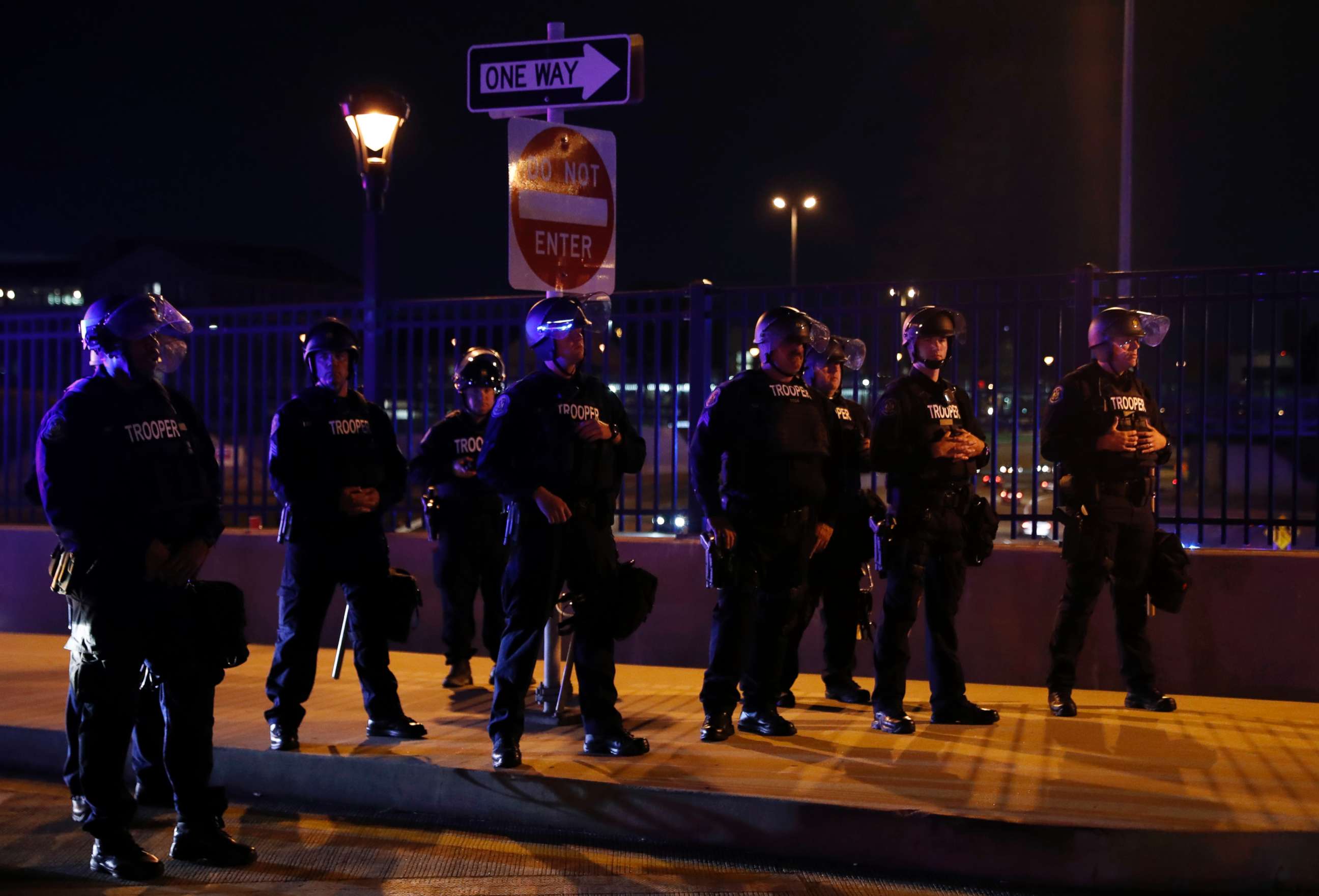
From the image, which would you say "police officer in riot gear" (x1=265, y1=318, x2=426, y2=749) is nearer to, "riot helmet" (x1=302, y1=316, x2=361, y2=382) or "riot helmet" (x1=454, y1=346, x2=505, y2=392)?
"riot helmet" (x1=302, y1=316, x2=361, y2=382)

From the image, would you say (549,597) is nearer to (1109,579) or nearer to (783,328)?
(783,328)

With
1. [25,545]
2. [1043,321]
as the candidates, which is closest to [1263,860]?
[1043,321]

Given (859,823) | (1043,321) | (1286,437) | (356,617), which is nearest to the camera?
(859,823)

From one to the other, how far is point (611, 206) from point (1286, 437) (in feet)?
13.7

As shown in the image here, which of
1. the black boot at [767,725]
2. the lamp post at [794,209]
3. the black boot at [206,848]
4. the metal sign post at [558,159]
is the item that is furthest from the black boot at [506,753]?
the lamp post at [794,209]

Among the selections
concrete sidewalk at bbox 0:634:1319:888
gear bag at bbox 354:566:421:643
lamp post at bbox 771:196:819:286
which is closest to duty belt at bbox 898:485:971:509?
concrete sidewalk at bbox 0:634:1319:888

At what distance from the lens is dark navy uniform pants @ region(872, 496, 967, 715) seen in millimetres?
6746

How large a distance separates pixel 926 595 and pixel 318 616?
10.0 ft

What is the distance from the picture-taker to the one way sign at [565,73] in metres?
7.01

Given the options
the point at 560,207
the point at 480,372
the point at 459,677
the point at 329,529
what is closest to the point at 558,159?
the point at 560,207

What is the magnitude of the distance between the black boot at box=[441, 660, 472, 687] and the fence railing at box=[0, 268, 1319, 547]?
1.77m

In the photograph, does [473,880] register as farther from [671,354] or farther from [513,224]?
[671,354]

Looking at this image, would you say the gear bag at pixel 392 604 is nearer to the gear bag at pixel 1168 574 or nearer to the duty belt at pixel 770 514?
the duty belt at pixel 770 514

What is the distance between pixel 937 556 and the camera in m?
6.82
